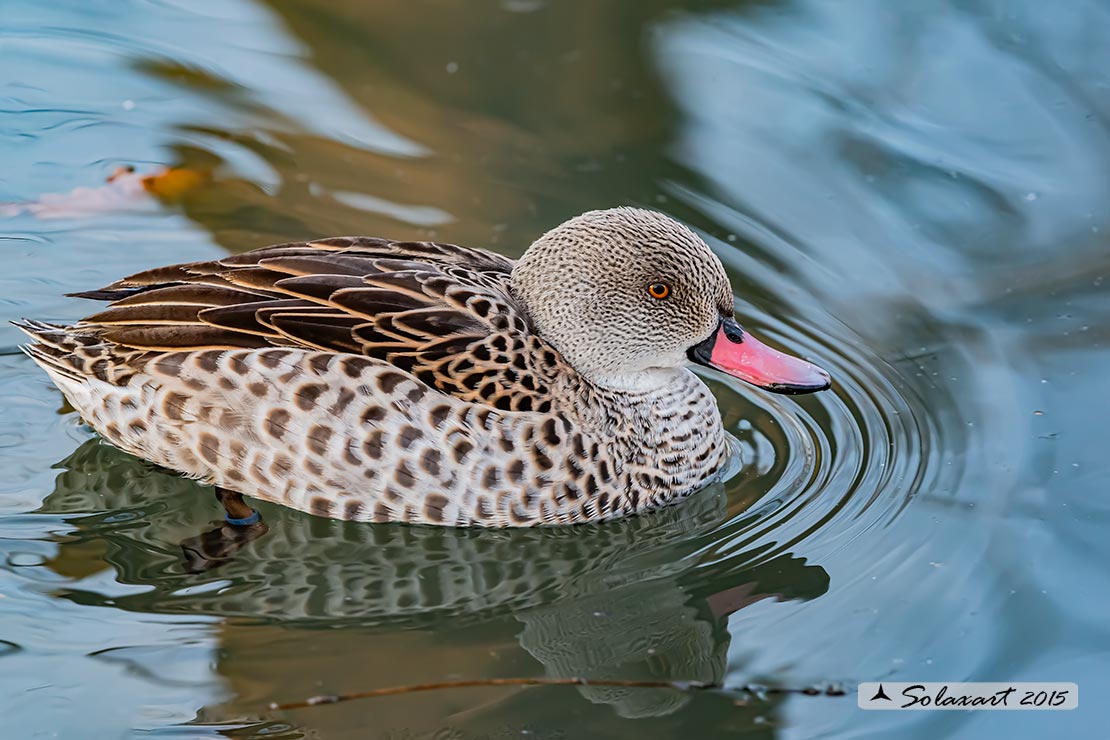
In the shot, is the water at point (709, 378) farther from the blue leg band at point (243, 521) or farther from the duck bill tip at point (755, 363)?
the duck bill tip at point (755, 363)

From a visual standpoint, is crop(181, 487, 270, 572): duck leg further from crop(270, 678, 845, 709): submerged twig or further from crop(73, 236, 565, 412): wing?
crop(270, 678, 845, 709): submerged twig

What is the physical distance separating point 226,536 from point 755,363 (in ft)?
7.72

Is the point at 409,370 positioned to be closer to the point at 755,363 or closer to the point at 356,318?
the point at 356,318

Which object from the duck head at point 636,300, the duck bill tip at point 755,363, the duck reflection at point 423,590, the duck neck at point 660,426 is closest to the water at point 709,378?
the duck reflection at point 423,590

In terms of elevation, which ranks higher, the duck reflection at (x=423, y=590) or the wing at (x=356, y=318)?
the wing at (x=356, y=318)

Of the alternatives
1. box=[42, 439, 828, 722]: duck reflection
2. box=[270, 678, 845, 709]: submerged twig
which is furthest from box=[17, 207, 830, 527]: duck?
box=[270, 678, 845, 709]: submerged twig

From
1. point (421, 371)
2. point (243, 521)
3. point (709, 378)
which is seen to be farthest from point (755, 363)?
point (243, 521)

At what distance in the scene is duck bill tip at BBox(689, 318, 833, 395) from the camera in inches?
246

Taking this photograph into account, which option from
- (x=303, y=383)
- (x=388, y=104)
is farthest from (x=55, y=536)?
(x=388, y=104)

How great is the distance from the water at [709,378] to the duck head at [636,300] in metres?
0.60

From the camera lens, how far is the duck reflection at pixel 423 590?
17.7 feet

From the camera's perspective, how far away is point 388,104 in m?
9.02

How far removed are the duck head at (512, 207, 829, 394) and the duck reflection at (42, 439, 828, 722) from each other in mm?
669

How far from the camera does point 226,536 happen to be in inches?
239
